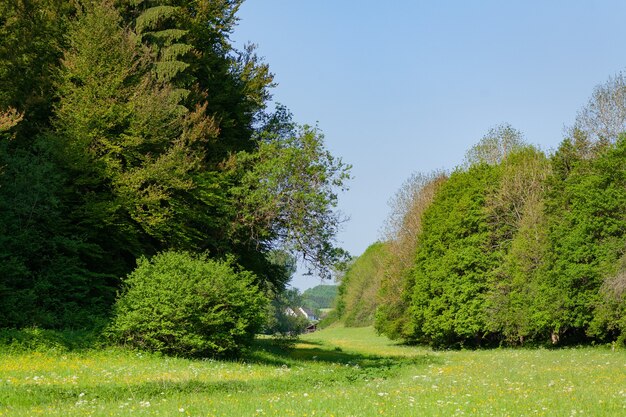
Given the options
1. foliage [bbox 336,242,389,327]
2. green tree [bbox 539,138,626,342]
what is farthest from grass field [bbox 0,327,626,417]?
foliage [bbox 336,242,389,327]

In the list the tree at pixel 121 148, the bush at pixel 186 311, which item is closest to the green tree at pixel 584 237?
the bush at pixel 186 311

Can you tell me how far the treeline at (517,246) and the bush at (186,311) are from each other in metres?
17.7

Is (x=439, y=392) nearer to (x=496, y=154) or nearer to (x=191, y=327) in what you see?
(x=191, y=327)

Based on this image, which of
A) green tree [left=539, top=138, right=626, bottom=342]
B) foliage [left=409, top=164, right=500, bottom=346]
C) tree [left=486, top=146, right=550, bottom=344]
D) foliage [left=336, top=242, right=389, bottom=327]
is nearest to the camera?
green tree [left=539, top=138, right=626, bottom=342]

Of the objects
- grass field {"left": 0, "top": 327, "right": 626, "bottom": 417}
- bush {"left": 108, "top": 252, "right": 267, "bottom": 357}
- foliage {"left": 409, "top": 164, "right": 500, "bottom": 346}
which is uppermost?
foliage {"left": 409, "top": 164, "right": 500, "bottom": 346}

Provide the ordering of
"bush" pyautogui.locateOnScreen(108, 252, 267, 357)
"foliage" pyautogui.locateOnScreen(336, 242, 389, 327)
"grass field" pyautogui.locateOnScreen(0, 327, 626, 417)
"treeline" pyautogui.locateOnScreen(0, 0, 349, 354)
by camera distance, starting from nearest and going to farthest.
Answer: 1. "grass field" pyautogui.locateOnScreen(0, 327, 626, 417)
2. "bush" pyautogui.locateOnScreen(108, 252, 267, 357)
3. "treeline" pyautogui.locateOnScreen(0, 0, 349, 354)
4. "foliage" pyautogui.locateOnScreen(336, 242, 389, 327)

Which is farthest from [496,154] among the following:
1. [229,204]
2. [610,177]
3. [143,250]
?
[143,250]

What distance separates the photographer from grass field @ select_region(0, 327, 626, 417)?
12039 mm

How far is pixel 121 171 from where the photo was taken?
108 feet

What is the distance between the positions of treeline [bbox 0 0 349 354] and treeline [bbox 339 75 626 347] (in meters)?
14.4

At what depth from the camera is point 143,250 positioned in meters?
34.3

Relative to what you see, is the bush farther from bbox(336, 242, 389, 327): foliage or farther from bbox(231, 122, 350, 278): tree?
bbox(336, 242, 389, 327): foliage

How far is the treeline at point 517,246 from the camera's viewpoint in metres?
38.4

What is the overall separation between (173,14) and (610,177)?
25.9 m
